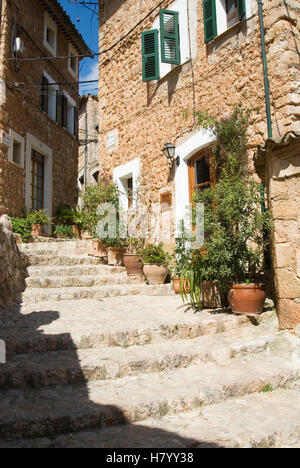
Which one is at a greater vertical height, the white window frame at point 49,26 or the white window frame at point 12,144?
the white window frame at point 49,26

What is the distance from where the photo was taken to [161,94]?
7547mm

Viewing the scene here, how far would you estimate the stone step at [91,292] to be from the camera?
5324 mm

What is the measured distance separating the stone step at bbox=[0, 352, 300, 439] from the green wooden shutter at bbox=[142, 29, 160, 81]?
6.22 m

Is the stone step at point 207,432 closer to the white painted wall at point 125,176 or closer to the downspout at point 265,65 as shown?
the downspout at point 265,65

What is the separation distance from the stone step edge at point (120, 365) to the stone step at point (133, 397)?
3.0 inches

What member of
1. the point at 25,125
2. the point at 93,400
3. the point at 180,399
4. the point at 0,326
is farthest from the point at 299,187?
the point at 25,125

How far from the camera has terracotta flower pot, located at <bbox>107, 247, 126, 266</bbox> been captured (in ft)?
24.0

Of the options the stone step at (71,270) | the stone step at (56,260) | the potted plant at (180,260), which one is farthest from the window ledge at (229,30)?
the stone step at (56,260)

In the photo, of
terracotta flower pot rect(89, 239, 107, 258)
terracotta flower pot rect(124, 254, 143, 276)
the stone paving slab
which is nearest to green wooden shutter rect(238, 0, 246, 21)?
terracotta flower pot rect(124, 254, 143, 276)

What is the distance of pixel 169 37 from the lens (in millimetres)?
7238

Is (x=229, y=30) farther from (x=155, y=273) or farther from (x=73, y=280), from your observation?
(x=73, y=280)

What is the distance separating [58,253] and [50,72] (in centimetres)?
755

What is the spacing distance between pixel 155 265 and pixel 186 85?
3.46 meters

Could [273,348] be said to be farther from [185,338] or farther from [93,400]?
[93,400]
